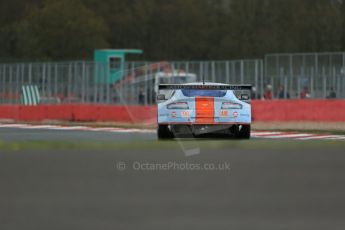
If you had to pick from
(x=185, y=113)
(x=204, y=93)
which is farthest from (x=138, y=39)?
(x=204, y=93)

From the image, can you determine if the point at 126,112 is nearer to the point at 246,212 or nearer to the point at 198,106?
the point at 198,106

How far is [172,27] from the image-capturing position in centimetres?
8831

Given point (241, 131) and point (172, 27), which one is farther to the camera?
point (172, 27)

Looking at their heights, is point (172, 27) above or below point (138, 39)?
above

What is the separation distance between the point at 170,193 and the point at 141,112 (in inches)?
1036

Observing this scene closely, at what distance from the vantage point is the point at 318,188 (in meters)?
10.7

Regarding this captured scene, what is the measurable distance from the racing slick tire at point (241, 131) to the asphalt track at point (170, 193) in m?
5.41

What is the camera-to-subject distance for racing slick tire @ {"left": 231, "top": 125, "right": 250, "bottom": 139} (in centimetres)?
2036

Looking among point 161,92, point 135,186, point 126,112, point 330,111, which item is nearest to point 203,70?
point 126,112

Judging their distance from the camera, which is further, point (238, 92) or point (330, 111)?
point (330, 111)

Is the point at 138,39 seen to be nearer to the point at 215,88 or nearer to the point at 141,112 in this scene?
the point at 141,112

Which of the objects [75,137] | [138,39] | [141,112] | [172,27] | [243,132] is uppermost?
[172,27]

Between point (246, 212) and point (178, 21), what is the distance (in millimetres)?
80140

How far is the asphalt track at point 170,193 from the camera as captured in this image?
28.0 ft
